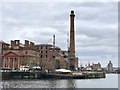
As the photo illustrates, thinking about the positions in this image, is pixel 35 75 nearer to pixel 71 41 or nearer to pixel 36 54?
pixel 71 41

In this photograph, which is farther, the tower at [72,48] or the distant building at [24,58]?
the distant building at [24,58]

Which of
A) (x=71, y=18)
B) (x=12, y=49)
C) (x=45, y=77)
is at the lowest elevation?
(x=45, y=77)

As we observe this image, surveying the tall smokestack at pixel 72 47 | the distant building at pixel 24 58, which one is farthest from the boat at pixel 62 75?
the distant building at pixel 24 58

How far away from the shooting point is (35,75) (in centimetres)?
10469

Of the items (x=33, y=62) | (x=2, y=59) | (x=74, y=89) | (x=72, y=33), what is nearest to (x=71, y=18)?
(x=72, y=33)

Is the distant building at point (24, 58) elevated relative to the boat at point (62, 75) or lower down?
elevated

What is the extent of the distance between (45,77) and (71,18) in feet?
118

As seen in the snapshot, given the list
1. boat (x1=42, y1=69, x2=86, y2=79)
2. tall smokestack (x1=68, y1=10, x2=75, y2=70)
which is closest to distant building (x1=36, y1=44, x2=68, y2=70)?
tall smokestack (x1=68, y1=10, x2=75, y2=70)

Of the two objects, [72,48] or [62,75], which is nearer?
[62,75]

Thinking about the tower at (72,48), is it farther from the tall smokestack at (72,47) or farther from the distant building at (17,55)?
the distant building at (17,55)

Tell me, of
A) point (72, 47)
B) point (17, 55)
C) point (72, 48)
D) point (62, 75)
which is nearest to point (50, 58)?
point (17, 55)

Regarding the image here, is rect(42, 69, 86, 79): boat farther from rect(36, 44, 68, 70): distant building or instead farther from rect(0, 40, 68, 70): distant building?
rect(36, 44, 68, 70): distant building

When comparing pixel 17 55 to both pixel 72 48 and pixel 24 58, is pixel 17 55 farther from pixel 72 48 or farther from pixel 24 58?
pixel 72 48

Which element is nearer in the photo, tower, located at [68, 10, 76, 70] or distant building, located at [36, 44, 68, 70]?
tower, located at [68, 10, 76, 70]
